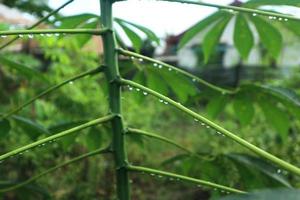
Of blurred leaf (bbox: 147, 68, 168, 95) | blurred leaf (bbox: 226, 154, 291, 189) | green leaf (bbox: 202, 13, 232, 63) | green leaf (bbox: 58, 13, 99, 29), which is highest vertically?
green leaf (bbox: 58, 13, 99, 29)

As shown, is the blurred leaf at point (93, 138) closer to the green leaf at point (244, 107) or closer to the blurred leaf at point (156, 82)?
the blurred leaf at point (156, 82)

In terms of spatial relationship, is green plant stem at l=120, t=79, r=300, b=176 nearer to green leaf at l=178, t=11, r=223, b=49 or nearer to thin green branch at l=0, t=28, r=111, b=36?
thin green branch at l=0, t=28, r=111, b=36

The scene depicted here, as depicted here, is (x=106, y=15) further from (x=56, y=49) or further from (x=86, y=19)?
(x=56, y=49)

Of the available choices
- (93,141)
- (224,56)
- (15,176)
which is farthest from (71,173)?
(224,56)

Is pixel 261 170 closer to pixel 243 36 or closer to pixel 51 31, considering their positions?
pixel 243 36

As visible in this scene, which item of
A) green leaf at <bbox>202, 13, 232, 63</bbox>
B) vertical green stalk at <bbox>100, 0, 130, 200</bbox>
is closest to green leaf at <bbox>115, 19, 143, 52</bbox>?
green leaf at <bbox>202, 13, 232, 63</bbox>

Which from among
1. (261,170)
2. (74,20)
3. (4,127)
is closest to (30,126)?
(4,127)

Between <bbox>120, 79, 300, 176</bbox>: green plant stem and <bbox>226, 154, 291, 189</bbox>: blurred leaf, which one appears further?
<bbox>226, 154, 291, 189</bbox>: blurred leaf
